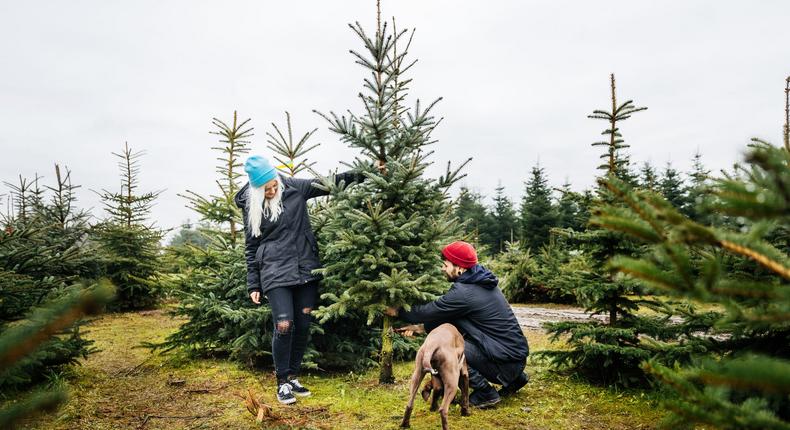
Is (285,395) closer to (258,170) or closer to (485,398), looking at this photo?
(485,398)

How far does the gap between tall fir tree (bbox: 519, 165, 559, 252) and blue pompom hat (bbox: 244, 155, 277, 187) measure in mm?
19360

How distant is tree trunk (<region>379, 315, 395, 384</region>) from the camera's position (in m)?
4.91

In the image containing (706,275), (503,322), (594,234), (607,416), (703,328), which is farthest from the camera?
(594,234)

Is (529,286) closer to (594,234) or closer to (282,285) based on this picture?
(594,234)

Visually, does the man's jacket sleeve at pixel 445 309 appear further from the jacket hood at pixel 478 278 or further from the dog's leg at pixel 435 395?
the dog's leg at pixel 435 395

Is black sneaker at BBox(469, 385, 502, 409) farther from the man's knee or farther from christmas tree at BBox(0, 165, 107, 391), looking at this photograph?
christmas tree at BBox(0, 165, 107, 391)

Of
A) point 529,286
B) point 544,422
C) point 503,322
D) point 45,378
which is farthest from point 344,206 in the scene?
point 529,286

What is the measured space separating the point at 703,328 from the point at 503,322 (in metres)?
1.70

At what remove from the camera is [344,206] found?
4.82m

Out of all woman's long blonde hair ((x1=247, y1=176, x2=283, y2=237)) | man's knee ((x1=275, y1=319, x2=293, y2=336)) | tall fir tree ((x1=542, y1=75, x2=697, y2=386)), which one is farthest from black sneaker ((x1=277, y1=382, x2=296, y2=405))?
tall fir tree ((x1=542, y1=75, x2=697, y2=386))

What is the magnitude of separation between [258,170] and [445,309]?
246cm

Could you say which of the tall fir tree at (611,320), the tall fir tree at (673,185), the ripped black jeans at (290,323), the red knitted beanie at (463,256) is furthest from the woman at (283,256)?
the tall fir tree at (673,185)

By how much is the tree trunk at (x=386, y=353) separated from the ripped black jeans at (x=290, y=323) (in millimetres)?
873

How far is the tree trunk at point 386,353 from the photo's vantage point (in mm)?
4914
